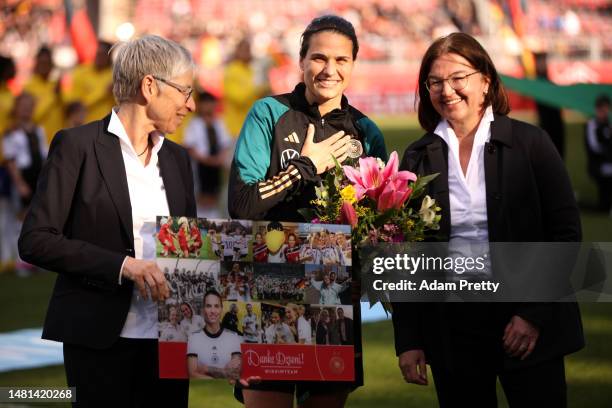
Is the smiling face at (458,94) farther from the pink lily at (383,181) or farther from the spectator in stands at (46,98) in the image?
the spectator in stands at (46,98)

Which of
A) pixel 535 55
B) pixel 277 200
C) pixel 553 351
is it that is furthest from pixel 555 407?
pixel 535 55

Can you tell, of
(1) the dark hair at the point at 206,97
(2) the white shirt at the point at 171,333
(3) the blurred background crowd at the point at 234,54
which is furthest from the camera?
(1) the dark hair at the point at 206,97

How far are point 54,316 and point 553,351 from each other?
1.76 m

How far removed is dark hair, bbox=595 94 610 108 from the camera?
15258 millimetres

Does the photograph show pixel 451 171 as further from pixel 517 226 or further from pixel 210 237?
pixel 210 237

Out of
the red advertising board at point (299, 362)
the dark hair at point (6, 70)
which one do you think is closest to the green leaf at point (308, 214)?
the red advertising board at point (299, 362)

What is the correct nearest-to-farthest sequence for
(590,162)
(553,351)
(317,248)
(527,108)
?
(317,248)
(553,351)
(590,162)
(527,108)

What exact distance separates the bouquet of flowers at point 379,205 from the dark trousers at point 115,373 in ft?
2.59

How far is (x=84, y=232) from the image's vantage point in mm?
3807

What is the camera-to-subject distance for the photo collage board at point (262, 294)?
140 inches

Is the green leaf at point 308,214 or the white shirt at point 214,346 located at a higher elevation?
the green leaf at point 308,214

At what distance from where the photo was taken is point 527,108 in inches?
1160

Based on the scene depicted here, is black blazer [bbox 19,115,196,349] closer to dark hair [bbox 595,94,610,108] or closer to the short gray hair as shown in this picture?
the short gray hair

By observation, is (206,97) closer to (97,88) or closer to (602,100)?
(97,88)
